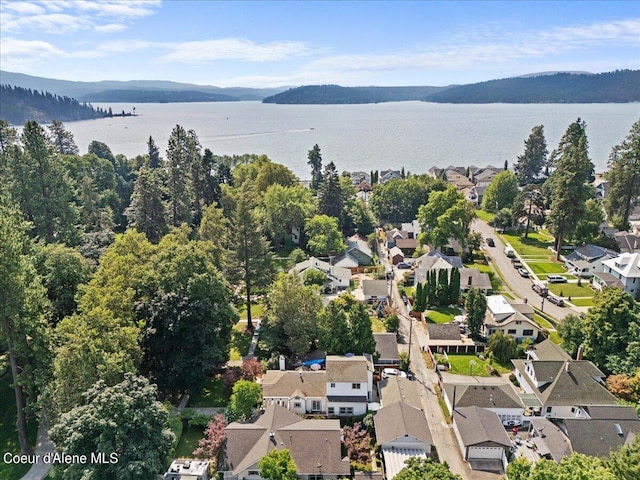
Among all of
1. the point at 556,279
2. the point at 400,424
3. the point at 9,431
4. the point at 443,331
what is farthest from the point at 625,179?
the point at 9,431

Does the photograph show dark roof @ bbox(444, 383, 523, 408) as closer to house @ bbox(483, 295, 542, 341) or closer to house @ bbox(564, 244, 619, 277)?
house @ bbox(483, 295, 542, 341)

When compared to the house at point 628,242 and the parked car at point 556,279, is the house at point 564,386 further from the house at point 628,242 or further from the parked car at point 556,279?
the house at point 628,242

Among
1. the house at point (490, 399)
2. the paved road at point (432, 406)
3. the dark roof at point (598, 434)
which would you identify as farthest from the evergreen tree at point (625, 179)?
the house at point (490, 399)

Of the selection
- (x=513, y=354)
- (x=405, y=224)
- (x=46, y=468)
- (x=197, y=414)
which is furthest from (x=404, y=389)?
(x=405, y=224)

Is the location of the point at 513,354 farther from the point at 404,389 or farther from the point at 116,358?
the point at 116,358

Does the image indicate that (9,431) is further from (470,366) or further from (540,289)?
(540,289)
